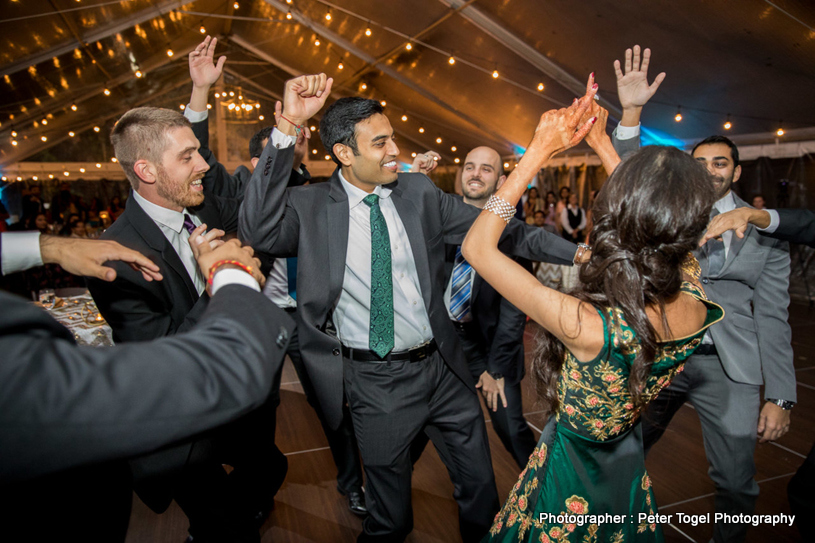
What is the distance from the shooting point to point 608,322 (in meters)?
1.12

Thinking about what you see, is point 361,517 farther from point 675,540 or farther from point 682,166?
point 682,166

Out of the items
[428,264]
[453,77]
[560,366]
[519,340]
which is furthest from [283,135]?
[453,77]

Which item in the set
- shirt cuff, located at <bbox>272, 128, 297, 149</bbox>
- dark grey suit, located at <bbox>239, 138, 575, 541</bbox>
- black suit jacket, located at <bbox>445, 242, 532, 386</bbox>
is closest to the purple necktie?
dark grey suit, located at <bbox>239, 138, 575, 541</bbox>

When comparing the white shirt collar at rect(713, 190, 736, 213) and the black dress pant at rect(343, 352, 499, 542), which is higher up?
the white shirt collar at rect(713, 190, 736, 213)

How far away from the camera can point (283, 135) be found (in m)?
1.59

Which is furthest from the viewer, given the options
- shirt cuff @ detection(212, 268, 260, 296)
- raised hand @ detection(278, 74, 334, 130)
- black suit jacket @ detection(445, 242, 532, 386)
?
black suit jacket @ detection(445, 242, 532, 386)

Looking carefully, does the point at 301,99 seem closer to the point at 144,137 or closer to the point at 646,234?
the point at 144,137

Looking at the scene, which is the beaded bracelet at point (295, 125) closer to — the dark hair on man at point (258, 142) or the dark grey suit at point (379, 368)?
the dark grey suit at point (379, 368)

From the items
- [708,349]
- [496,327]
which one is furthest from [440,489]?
[708,349]

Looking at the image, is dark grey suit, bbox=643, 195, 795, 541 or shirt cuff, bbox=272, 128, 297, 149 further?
dark grey suit, bbox=643, 195, 795, 541

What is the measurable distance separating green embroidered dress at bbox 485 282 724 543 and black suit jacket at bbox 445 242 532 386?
914 millimetres

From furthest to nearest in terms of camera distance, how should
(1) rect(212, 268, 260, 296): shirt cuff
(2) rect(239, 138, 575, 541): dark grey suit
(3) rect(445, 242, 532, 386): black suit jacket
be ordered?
(3) rect(445, 242, 532, 386): black suit jacket → (2) rect(239, 138, 575, 541): dark grey suit → (1) rect(212, 268, 260, 296): shirt cuff

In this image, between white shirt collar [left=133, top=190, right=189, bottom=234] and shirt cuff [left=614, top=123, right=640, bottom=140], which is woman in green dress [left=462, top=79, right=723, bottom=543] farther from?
white shirt collar [left=133, top=190, right=189, bottom=234]

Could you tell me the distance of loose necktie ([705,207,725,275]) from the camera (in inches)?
77.2
